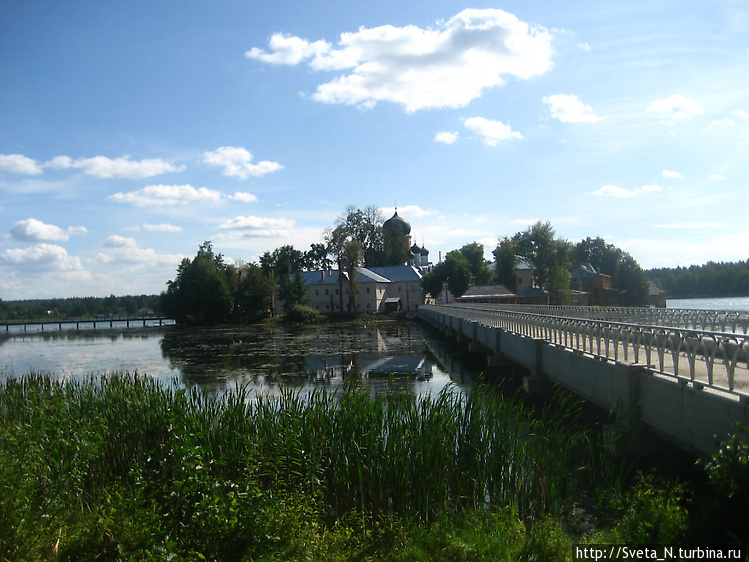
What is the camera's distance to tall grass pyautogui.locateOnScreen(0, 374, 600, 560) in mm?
6094

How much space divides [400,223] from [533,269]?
3542 cm

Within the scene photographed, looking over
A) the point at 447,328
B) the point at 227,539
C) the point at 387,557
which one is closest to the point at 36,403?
the point at 227,539

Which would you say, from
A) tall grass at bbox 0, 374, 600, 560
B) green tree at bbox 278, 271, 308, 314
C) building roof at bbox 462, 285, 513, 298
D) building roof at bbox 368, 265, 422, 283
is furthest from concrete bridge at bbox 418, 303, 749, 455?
building roof at bbox 368, 265, 422, 283

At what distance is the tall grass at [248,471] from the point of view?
6.09 m

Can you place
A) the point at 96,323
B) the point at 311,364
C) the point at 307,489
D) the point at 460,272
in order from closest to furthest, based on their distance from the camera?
1. the point at 307,489
2. the point at 311,364
3. the point at 460,272
4. the point at 96,323

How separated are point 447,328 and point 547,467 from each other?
35.8m

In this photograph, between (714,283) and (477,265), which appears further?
(477,265)

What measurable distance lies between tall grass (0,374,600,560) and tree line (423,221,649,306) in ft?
228

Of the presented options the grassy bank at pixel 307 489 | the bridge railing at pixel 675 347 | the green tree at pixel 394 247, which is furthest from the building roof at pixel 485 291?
the grassy bank at pixel 307 489

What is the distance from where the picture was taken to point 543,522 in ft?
23.6

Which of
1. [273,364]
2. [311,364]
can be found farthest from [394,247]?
[311,364]

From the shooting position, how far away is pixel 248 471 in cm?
758

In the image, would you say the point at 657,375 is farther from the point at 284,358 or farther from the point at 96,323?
the point at 96,323

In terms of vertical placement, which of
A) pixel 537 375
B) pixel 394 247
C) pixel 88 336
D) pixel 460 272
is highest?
pixel 394 247
